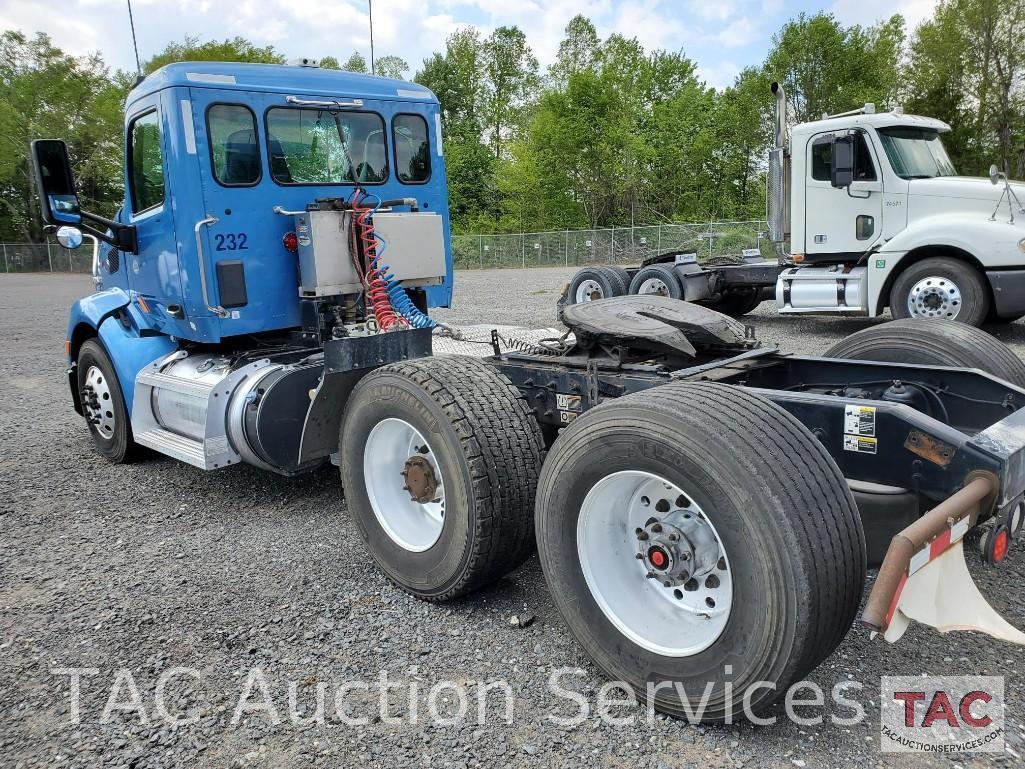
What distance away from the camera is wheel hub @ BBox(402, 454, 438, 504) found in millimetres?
3594

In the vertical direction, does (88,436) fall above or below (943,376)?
below

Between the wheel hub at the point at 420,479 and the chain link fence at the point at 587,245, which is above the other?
the chain link fence at the point at 587,245

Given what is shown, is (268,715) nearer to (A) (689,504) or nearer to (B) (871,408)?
(A) (689,504)

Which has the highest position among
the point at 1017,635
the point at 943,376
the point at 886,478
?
the point at 943,376

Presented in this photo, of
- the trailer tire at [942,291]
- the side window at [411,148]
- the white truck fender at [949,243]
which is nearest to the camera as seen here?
the side window at [411,148]

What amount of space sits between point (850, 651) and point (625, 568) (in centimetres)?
98

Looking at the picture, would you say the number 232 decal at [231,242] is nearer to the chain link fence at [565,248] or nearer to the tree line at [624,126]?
the chain link fence at [565,248]

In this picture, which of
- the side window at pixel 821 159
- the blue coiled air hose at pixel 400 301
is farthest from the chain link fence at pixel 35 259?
the blue coiled air hose at pixel 400 301

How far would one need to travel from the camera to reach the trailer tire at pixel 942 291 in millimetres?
9398

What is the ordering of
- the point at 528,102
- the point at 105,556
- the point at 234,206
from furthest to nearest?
the point at 528,102, the point at 234,206, the point at 105,556

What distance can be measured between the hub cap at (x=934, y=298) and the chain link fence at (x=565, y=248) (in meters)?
21.7

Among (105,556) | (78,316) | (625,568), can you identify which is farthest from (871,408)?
(78,316)

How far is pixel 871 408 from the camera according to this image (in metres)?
2.90

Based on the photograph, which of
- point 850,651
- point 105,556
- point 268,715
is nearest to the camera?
point 268,715
